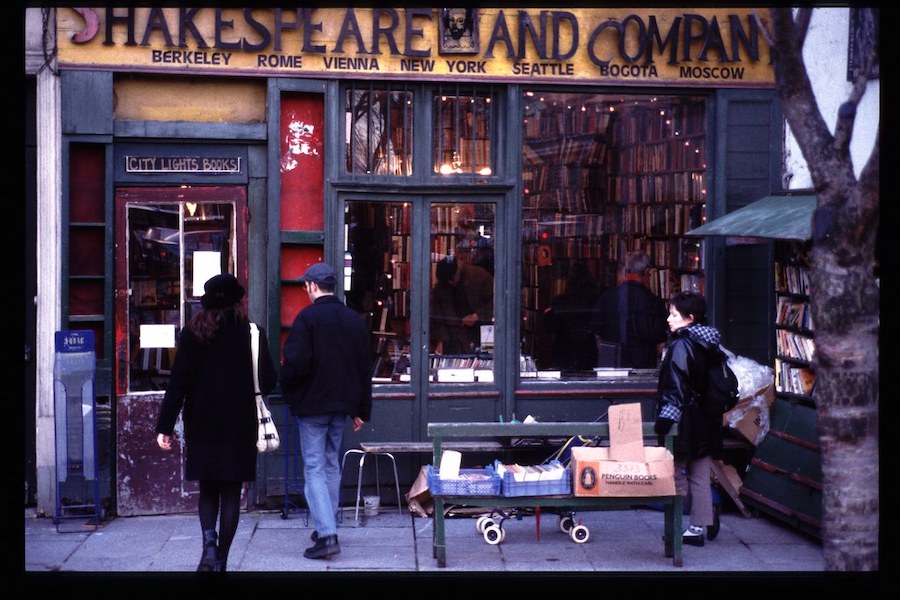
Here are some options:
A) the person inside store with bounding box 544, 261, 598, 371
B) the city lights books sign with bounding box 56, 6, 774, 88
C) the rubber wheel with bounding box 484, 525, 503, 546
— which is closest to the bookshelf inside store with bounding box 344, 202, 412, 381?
the city lights books sign with bounding box 56, 6, 774, 88

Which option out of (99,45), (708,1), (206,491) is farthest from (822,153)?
(99,45)

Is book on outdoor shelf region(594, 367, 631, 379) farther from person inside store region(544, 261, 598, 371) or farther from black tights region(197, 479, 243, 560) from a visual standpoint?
black tights region(197, 479, 243, 560)

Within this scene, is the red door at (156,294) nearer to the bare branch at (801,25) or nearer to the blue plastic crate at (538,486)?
the blue plastic crate at (538,486)

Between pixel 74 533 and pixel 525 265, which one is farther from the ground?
pixel 525 265

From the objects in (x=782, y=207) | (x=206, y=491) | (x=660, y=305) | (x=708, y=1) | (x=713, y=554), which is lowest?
(x=713, y=554)

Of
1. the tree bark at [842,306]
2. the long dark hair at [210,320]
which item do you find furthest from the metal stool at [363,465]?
the tree bark at [842,306]

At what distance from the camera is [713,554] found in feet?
27.4

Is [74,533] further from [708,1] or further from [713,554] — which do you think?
[708,1]

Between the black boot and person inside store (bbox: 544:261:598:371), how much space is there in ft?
11.7

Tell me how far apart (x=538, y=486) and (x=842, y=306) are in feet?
9.10

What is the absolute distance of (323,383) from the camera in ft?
26.2

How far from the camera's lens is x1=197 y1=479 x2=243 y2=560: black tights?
748 cm

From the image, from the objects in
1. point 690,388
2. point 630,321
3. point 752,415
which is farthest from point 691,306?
point 630,321

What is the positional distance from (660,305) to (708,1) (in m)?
2.64
